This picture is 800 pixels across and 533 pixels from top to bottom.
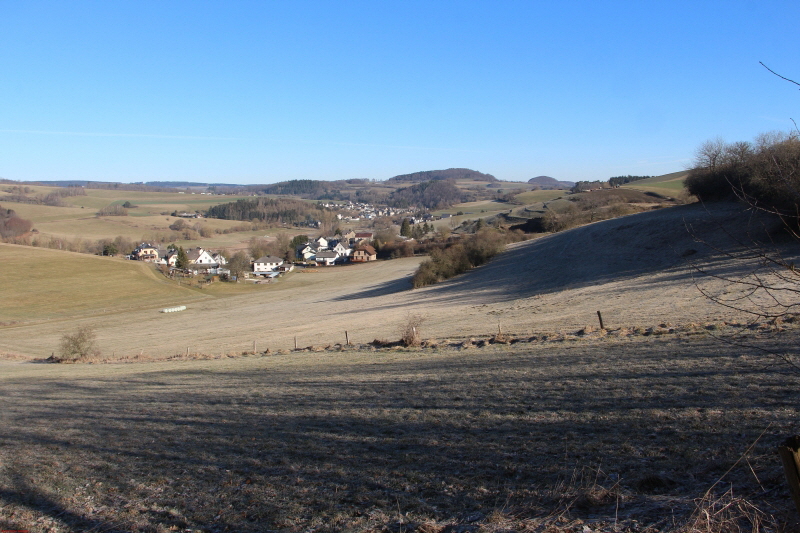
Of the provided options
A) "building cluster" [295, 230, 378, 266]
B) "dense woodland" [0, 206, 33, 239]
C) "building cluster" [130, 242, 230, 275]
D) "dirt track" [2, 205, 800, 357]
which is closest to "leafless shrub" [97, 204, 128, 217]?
"dense woodland" [0, 206, 33, 239]

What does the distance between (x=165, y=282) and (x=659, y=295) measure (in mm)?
70189

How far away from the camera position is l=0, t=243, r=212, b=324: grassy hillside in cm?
6144

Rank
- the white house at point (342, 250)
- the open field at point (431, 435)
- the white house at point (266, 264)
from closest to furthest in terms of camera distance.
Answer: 1. the open field at point (431, 435)
2. the white house at point (266, 264)
3. the white house at point (342, 250)

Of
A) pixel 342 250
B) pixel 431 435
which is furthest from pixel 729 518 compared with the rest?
pixel 342 250

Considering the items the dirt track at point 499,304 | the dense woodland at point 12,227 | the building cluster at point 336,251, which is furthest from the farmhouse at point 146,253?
the dirt track at point 499,304

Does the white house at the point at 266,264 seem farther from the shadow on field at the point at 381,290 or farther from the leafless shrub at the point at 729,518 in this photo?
the leafless shrub at the point at 729,518

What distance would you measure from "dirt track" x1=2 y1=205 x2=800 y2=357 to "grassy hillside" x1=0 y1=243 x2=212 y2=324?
6504 millimetres

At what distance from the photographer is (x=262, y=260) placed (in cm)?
10881

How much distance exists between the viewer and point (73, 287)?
70250mm

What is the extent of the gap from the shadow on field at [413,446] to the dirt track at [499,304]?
9.79 metres

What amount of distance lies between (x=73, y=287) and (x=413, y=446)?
75.1 metres

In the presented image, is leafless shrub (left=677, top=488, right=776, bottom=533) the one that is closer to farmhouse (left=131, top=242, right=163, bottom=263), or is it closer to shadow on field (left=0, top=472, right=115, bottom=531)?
shadow on field (left=0, top=472, right=115, bottom=531)

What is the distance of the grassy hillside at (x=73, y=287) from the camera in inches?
2419

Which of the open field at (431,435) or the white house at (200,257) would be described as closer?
the open field at (431,435)
